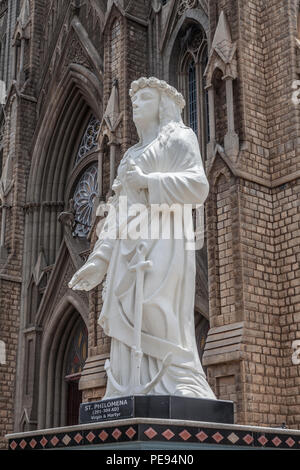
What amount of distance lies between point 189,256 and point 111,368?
3.26 ft

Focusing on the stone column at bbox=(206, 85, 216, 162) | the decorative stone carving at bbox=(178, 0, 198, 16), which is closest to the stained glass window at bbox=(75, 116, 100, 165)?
the decorative stone carving at bbox=(178, 0, 198, 16)

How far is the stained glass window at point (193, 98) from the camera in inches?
595

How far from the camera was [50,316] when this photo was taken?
17.9 m

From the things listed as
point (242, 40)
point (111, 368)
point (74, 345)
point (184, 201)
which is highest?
point (242, 40)

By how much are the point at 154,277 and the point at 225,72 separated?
7.93m

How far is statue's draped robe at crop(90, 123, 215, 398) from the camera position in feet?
15.6

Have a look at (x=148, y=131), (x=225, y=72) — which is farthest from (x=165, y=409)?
(x=225, y=72)

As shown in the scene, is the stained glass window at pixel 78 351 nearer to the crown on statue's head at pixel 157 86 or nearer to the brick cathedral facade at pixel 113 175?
the brick cathedral facade at pixel 113 175

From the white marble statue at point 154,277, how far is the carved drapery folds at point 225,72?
250 inches

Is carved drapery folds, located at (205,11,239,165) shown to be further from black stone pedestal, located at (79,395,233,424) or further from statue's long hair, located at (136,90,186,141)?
black stone pedestal, located at (79,395,233,424)

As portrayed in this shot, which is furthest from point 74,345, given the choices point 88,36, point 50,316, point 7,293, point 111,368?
point 111,368

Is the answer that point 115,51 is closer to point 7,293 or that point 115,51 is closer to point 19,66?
point 19,66

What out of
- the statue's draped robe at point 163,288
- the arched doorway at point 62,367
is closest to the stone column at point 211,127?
the statue's draped robe at point 163,288

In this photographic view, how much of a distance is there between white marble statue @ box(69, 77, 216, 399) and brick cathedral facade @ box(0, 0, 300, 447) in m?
5.58
